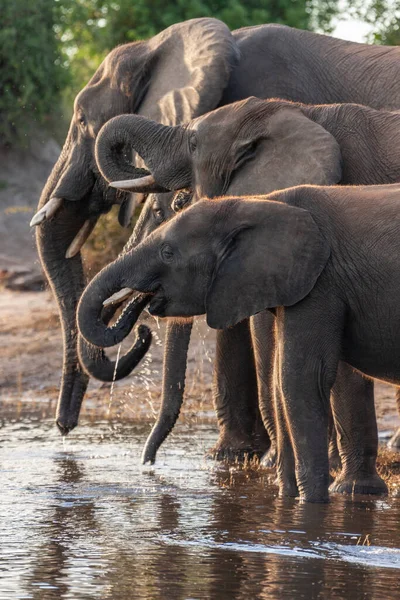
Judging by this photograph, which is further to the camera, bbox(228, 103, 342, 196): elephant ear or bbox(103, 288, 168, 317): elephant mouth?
bbox(228, 103, 342, 196): elephant ear

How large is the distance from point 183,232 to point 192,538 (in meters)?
1.36

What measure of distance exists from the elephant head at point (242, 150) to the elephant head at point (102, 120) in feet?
2.79

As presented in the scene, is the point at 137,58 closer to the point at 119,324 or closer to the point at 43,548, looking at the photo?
the point at 119,324

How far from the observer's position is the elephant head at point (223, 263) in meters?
6.95

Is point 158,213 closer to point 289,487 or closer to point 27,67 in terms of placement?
point 289,487

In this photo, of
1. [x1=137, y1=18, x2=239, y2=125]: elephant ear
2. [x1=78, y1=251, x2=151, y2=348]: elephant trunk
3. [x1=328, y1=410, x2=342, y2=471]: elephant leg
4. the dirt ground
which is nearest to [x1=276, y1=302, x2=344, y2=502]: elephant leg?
[x1=78, y1=251, x2=151, y2=348]: elephant trunk

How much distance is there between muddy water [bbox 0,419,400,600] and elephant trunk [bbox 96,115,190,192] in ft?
5.38

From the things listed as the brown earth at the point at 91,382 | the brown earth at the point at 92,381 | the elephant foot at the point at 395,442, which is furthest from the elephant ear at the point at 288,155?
the brown earth at the point at 92,381

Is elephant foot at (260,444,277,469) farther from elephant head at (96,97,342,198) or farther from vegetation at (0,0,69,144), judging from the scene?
vegetation at (0,0,69,144)

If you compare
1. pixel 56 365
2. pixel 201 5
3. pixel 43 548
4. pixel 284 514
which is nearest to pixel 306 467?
pixel 284 514

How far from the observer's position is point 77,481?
830cm

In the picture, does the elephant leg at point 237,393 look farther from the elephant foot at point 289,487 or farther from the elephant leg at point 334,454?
the elephant foot at point 289,487

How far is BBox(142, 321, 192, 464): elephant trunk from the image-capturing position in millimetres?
8984

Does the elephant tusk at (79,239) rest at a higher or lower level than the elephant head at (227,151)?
lower
